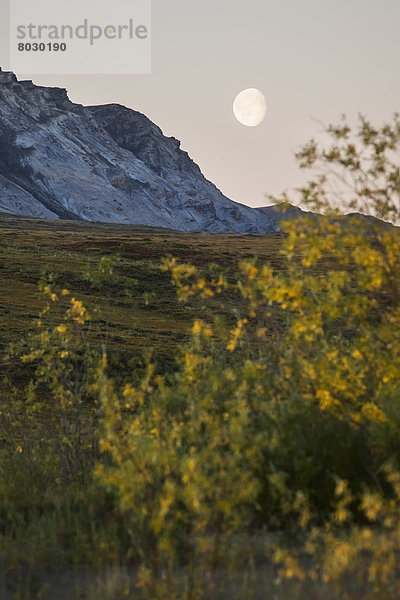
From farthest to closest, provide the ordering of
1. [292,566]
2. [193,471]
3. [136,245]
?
[136,245]
[193,471]
[292,566]

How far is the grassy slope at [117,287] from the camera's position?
113ft

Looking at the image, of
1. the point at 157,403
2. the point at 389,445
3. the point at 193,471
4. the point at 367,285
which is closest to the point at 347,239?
the point at 367,285

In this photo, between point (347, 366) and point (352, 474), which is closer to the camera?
point (352, 474)

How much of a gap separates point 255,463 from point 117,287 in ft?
166

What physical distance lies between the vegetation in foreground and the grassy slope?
4.77ft

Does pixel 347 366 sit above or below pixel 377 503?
above

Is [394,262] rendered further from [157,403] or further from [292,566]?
[292,566]

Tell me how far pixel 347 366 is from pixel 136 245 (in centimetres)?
7916

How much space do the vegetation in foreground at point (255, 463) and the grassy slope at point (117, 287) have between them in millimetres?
1454

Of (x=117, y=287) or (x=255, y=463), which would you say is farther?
(x=117, y=287)

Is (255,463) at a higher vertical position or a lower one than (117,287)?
Answer: lower

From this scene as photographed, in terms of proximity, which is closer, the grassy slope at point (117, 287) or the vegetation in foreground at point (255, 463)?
the vegetation in foreground at point (255, 463)

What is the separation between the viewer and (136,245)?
86875mm

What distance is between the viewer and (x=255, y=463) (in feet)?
21.3
